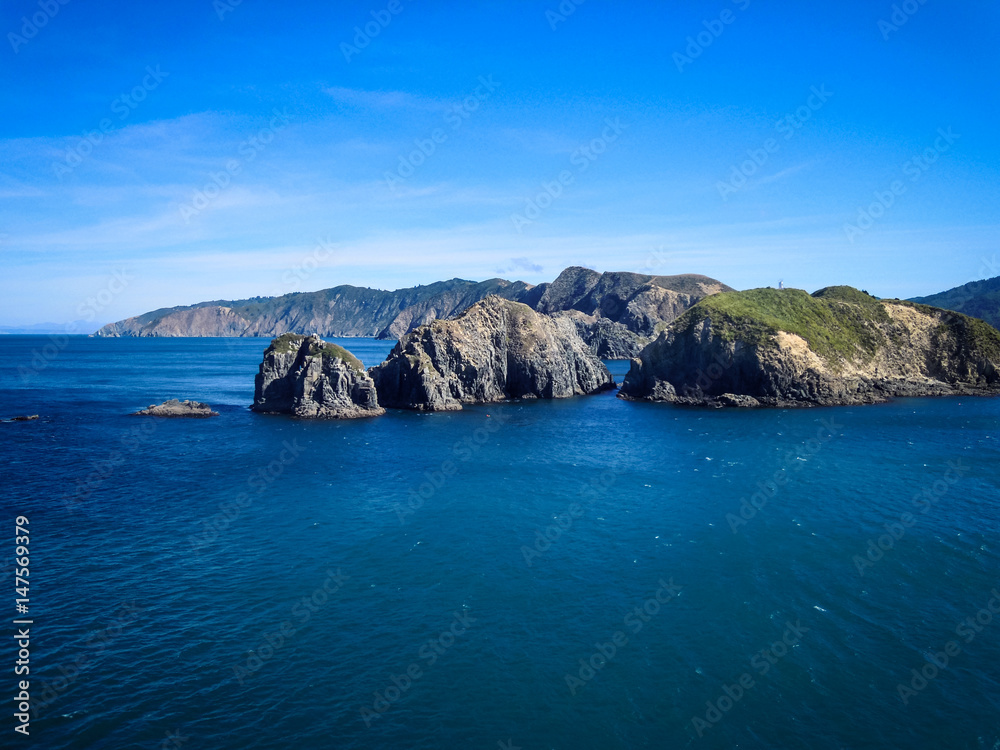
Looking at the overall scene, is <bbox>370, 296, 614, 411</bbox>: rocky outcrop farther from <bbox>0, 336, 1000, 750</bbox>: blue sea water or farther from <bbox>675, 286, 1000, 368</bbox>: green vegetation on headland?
<bbox>0, 336, 1000, 750</bbox>: blue sea water

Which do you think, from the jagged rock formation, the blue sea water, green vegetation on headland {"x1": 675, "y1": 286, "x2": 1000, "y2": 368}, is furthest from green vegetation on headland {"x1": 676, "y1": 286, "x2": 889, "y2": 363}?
the blue sea water

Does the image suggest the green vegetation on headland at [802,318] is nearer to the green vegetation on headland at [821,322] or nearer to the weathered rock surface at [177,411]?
the green vegetation on headland at [821,322]

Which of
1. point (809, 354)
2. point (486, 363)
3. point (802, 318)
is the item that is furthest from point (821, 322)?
A: point (486, 363)

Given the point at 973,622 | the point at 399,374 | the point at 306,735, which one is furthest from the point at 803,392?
the point at 306,735

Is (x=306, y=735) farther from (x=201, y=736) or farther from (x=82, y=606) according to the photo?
(x=82, y=606)

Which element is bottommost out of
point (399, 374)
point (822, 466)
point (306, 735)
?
point (306, 735)

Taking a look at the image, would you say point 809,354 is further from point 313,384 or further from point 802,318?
point 313,384

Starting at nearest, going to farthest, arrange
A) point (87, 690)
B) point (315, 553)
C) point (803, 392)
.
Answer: point (87, 690)
point (315, 553)
point (803, 392)
